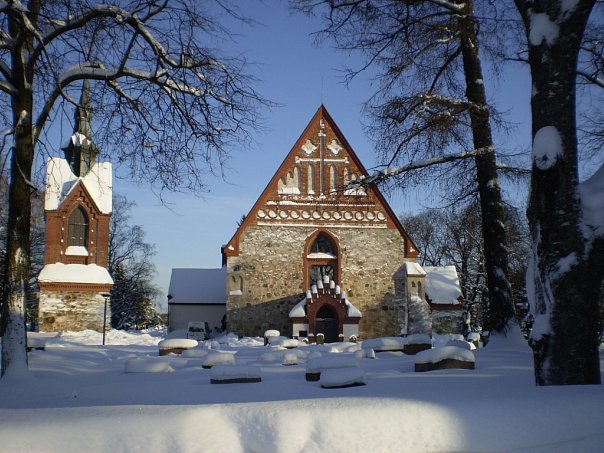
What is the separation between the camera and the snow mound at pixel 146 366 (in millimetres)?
9914

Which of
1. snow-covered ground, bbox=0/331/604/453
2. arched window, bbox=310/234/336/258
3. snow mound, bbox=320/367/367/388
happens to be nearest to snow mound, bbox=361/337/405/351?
snow mound, bbox=320/367/367/388

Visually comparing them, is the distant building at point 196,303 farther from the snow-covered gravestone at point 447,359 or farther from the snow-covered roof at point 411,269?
the snow-covered gravestone at point 447,359

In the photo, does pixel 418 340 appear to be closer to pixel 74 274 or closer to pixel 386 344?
pixel 386 344

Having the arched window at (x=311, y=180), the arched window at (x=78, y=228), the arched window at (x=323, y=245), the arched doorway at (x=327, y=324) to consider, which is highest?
the arched window at (x=311, y=180)

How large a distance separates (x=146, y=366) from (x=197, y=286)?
88.8ft

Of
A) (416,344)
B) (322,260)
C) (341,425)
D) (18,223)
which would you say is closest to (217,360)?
(18,223)

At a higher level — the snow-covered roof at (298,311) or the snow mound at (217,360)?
the snow-covered roof at (298,311)

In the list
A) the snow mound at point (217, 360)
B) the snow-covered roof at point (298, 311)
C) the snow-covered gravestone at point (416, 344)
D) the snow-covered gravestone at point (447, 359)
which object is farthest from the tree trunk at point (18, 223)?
the snow-covered roof at point (298, 311)

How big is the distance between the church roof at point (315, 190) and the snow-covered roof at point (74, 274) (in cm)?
870

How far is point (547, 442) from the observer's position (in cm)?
396

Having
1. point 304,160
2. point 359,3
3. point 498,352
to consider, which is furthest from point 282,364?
point 304,160

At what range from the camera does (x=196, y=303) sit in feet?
116

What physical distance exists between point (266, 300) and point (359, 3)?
2267 cm

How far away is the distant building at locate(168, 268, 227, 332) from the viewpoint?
1373 inches
